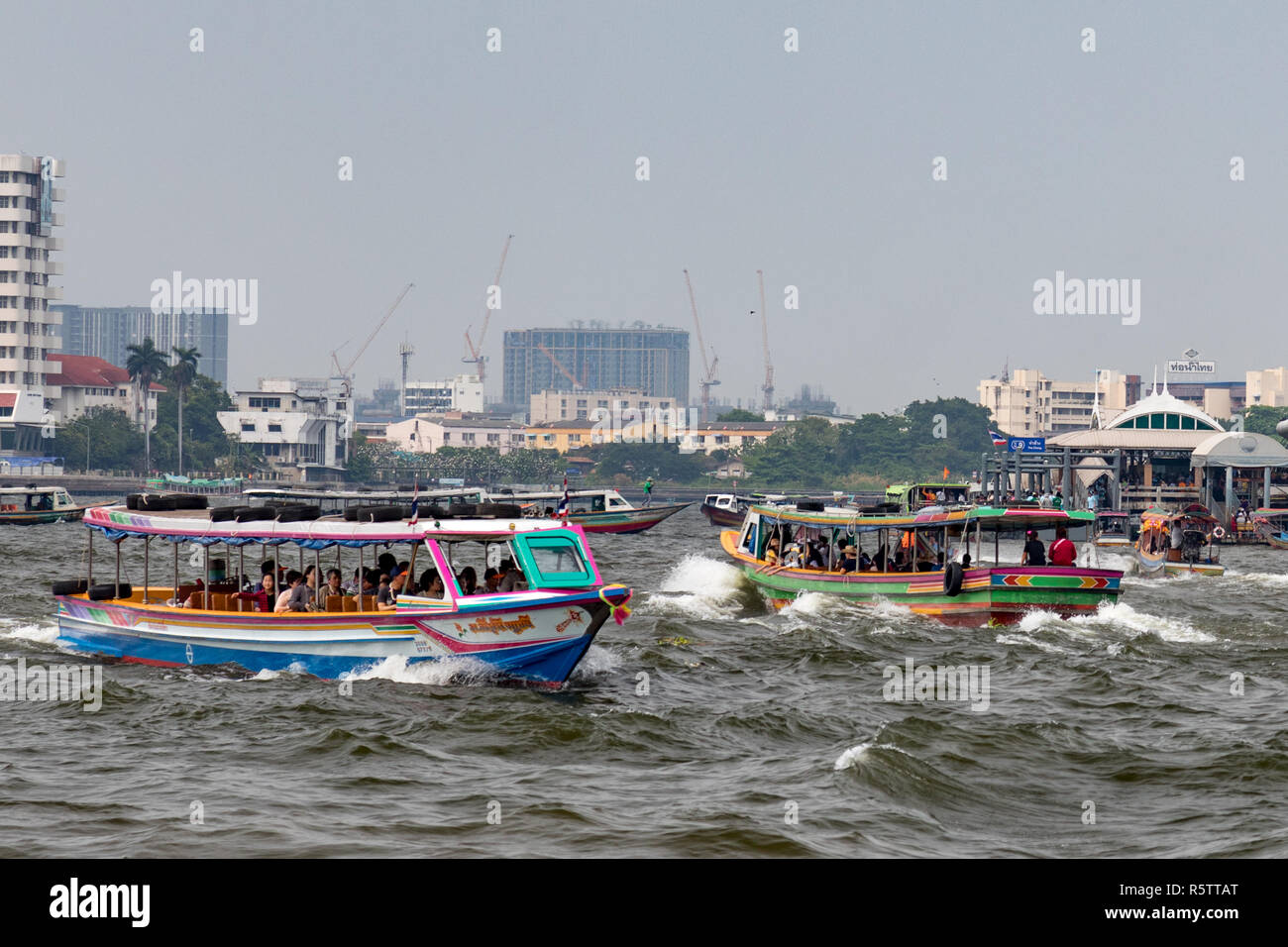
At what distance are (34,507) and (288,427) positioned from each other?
9143 cm

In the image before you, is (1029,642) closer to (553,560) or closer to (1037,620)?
(1037,620)

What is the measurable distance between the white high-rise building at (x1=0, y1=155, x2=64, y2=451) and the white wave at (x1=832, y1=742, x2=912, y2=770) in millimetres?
162935

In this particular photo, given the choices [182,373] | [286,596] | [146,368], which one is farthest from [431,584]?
[182,373]

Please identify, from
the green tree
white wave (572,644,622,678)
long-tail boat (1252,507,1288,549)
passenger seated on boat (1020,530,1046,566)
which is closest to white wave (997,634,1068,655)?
passenger seated on boat (1020,530,1046,566)

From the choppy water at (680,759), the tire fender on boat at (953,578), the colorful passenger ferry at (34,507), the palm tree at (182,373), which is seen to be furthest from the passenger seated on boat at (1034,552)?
the palm tree at (182,373)

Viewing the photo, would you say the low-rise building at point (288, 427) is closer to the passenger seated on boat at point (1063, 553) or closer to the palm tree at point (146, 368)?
the palm tree at point (146, 368)

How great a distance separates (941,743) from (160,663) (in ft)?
47.5

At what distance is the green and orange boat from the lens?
33.0 meters

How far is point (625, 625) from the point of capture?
3453 centimetres

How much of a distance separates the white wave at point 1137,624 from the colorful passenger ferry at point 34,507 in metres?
77.4

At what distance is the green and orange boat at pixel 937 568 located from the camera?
3297 centimetres

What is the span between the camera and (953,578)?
3341 cm
